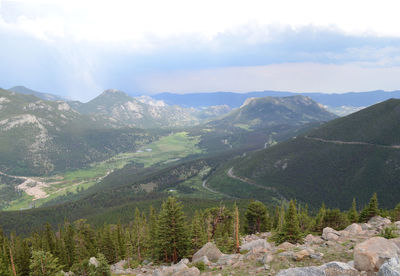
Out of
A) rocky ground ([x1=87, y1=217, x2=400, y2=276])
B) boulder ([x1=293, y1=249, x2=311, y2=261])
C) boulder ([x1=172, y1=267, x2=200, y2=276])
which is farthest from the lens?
boulder ([x1=172, y1=267, x2=200, y2=276])

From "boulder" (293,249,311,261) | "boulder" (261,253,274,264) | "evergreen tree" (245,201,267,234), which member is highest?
"boulder" (293,249,311,261)

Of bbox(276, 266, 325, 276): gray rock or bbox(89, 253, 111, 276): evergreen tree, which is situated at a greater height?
bbox(276, 266, 325, 276): gray rock

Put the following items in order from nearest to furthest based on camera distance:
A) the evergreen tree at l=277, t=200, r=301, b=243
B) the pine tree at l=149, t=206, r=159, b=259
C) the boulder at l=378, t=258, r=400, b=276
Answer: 1. the boulder at l=378, t=258, r=400, b=276
2. the evergreen tree at l=277, t=200, r=301, b=243
3. the pine tree at l=149, t=206, r=159, b=259

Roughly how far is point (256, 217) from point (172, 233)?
48.2m

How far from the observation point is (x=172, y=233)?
5662 centimetres

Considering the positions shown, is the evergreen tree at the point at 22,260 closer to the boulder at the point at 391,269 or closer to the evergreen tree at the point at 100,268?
the evergreen tree at the point at 100,268

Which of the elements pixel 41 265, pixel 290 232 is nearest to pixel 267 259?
pixel 290 232

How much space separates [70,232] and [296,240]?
99.2m

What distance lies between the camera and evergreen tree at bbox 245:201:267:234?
92.8 meters

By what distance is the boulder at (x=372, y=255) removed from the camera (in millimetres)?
21250

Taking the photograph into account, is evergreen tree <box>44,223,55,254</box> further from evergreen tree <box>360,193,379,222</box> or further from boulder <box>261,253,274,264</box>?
evergreen tree <box>360,193,379,222</box>

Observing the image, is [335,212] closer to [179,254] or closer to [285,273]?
[179,254]

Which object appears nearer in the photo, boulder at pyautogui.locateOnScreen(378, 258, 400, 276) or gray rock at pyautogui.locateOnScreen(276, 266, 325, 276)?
boulder at pyautogui.locateOnScreen(378, 258, 400, 276)

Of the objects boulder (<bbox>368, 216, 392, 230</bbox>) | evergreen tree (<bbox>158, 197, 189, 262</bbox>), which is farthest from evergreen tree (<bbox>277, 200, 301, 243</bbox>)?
evergreen tree (<bbox>158, 197, 189, 262</bbox>)
